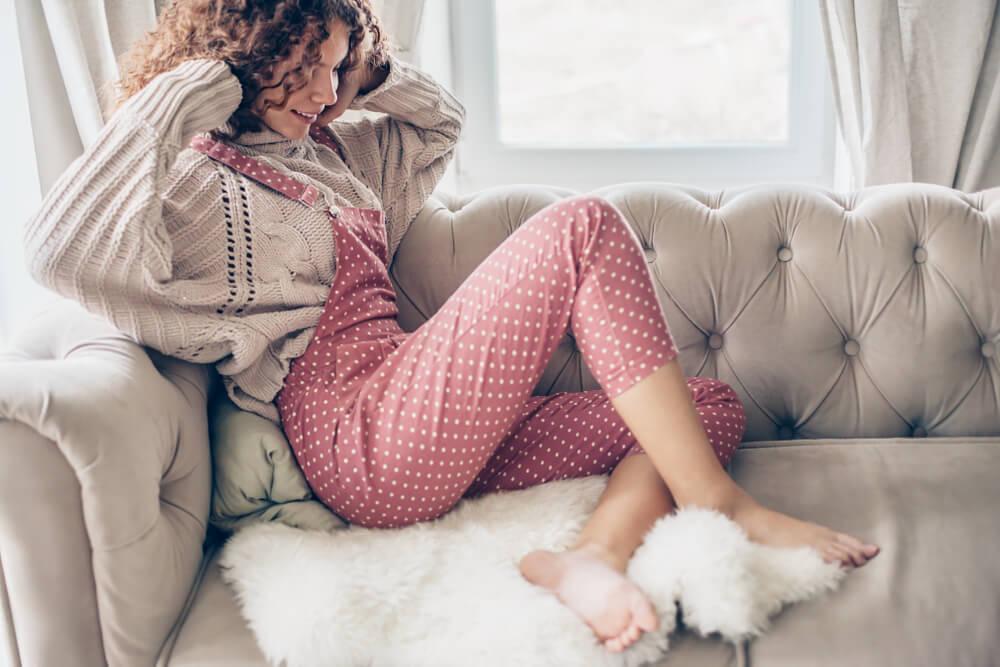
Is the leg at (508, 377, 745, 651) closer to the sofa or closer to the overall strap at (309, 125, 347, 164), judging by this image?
the sofa

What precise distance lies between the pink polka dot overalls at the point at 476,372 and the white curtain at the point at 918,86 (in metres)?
0.79

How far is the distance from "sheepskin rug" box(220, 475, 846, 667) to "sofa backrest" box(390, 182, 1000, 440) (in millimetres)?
505

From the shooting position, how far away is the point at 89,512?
944mm

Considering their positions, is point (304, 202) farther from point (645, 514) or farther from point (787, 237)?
point (787, 237)

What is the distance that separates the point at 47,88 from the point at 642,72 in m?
1.27

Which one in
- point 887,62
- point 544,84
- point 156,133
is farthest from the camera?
point 544,84

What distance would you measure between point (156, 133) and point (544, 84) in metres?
1.20

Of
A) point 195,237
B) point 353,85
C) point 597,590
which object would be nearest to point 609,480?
point 597,590

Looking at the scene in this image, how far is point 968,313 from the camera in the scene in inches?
56.1

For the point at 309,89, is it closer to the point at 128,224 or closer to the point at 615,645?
the point at 128,224

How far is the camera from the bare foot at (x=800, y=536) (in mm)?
1031

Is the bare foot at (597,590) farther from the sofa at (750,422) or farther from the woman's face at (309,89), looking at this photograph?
the woman's face at (309,89)

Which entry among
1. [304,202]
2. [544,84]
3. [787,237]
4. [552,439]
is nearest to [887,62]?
[787,237]

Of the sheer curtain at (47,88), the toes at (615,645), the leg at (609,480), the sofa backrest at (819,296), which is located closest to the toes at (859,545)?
the leg at (609,480)
